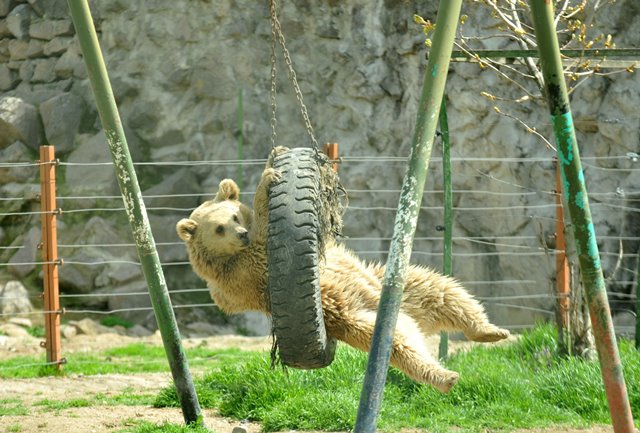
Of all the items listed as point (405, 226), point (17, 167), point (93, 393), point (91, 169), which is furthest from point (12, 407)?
point (17, 167)

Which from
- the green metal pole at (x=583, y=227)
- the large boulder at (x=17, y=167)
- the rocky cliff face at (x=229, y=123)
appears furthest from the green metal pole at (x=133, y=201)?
the large boulder at (x=17, y=167)

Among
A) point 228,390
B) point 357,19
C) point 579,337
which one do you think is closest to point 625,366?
point 579,337

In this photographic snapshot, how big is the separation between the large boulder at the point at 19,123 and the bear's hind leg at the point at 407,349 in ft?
23.4

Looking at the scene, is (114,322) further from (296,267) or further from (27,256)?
(296,267)

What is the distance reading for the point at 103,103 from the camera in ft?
16.4

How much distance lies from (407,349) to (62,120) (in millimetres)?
7294

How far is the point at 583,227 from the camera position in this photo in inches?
144

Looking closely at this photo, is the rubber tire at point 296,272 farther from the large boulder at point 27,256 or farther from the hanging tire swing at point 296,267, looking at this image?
the large boulder at point 27,256

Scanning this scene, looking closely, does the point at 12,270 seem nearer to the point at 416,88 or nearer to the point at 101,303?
the point at 101,303

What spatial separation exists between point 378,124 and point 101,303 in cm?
376

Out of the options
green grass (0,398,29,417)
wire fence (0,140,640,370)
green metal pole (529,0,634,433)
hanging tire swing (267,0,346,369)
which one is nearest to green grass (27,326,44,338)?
wire fence (0,140,640,370)

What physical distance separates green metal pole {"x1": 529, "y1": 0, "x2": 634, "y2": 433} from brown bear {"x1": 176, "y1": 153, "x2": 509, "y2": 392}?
1.14m

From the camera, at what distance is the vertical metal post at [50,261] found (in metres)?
8.31

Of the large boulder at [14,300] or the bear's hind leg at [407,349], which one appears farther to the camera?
the large boulder at [14,300]
